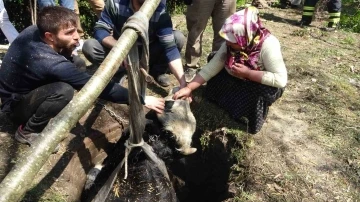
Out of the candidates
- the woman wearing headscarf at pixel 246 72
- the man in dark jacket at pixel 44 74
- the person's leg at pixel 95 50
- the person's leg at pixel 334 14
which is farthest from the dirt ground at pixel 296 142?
the person's leg at pixel 334 14

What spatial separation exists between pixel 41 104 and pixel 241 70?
175 cm

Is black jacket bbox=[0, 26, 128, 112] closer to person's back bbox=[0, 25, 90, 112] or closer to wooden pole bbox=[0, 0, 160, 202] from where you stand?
person's back bbox=[0, 25, 90, 112]

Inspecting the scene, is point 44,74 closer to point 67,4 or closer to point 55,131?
point 55,131

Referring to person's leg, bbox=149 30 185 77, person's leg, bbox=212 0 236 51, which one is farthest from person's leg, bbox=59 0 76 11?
person's leg, bbox=212 0 236 51

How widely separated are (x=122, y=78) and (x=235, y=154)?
1.60 metres

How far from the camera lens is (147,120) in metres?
3.25

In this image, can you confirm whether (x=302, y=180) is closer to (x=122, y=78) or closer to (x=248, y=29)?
(x=248, y=29)

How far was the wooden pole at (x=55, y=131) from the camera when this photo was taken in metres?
1.50

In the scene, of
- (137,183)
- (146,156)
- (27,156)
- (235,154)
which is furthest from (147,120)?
(27,156)

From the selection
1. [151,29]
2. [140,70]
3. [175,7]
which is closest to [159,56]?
[151,29]

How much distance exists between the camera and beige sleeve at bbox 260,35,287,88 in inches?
125

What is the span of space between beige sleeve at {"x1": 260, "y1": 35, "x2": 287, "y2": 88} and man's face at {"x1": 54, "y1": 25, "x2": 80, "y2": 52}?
1.61m

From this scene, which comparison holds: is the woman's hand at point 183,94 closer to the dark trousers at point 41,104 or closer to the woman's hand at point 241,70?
the woman's hand at point 241,70

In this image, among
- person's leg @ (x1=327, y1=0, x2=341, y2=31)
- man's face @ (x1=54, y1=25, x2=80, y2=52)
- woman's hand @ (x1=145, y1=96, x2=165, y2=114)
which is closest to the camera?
woman's hand @ (x1=145, y1=96, x2=165, y2=114)
